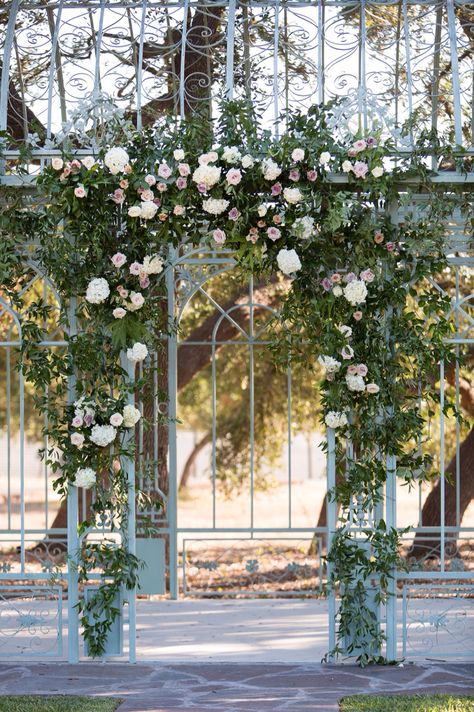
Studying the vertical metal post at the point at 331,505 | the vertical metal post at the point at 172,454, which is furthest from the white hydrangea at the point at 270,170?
the vertical metal post at the point at 172,454

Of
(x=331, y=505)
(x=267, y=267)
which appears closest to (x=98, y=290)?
(x=267, y=267)

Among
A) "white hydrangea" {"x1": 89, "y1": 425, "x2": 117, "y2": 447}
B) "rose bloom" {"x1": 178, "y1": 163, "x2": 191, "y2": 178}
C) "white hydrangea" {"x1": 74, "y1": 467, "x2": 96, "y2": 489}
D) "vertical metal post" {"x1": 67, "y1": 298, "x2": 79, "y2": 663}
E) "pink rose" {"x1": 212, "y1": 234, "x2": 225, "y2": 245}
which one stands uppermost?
"rose bloom" {"x1": 178, "y1": 163, "x2": 191, "y2": 178}

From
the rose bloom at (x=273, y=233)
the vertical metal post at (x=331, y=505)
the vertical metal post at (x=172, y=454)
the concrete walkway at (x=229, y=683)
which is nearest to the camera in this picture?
the concrete walkway at (x=229, y=683)

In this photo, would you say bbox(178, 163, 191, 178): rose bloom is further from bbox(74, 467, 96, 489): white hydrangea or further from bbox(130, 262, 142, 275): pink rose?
bbox(74, 467, 96, 489): white hydrangea

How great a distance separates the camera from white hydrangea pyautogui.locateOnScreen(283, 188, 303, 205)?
6309 mm

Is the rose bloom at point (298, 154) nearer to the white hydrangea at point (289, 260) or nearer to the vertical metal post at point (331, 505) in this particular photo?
the white hydrangea at point (289, 260)

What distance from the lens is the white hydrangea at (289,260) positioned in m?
6.38

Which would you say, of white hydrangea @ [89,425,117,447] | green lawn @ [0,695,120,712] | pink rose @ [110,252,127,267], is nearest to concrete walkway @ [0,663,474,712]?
green lawn @ [0,695,120,712]

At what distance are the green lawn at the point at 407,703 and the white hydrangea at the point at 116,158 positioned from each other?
3469 millimetres

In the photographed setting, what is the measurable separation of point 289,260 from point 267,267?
314 mm

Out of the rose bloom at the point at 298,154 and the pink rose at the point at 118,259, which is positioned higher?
the rose bloom at the point at 298,154

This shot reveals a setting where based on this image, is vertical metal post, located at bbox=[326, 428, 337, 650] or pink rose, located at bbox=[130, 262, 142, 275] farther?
vertical metal post, located at bbox=[326, 428, 337, 650]

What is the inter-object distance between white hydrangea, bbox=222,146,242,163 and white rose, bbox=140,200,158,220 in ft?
1.75

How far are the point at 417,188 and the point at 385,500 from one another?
2109 millimetres
